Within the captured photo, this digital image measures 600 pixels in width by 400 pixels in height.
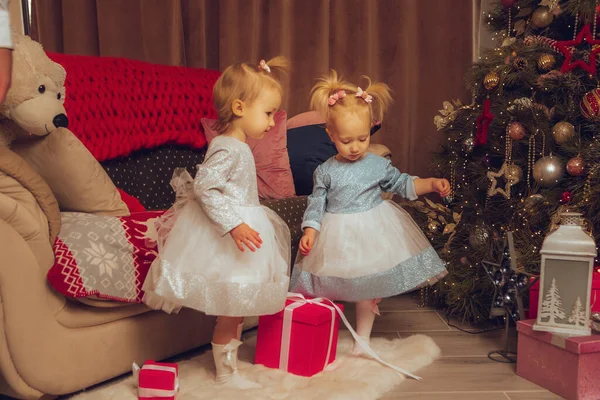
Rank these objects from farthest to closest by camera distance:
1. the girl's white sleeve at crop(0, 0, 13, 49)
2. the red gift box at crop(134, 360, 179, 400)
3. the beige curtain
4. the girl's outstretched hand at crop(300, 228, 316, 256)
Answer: the beige curtain, the girl's outstretched hand at crop(300, 228, 316, 256), the red gift box at crop(134, 360, 179, 400), the girl's white sleeve at crop(0, 0, 13, 49)

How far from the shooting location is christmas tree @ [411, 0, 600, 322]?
6.61 feet

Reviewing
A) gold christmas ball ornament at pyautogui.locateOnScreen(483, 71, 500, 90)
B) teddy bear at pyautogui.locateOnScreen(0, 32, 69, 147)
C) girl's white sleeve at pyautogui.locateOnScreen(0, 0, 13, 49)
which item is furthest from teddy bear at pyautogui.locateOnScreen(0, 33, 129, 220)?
gold christmas ball ornament at pyautogui.locateOnScreen(483, 71, 500, 90)

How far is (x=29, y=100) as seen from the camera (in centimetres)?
179

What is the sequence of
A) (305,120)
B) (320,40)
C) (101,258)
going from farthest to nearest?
(320,40)
(305,120)
(101,258)

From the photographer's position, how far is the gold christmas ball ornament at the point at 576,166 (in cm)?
196

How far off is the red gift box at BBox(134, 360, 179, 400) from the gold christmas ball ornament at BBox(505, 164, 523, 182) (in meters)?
1.27

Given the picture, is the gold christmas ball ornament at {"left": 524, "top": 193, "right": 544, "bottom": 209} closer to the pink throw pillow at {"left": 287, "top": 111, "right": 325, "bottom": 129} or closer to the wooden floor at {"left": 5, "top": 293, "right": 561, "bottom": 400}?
the wooden floor at {"left": 5, "top": 293, "right": 561, "bottom": 400}

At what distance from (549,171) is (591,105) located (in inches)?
9.2

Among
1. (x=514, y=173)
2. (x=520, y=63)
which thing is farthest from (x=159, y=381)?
(x=520, y=63)

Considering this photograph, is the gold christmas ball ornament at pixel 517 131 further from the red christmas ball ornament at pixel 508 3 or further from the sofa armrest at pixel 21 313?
the sofa armrest at pixel 21 313

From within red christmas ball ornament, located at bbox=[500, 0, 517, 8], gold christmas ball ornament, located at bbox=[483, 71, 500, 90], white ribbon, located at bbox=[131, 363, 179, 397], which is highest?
red christmas ball ornament, located at bbox=[500, 0, 517, 8]

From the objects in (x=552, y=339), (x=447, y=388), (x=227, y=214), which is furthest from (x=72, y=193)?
(x=552, y=339)

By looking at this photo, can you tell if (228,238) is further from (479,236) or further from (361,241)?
(479,236)

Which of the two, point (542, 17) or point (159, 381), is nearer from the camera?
point (159, 381)
